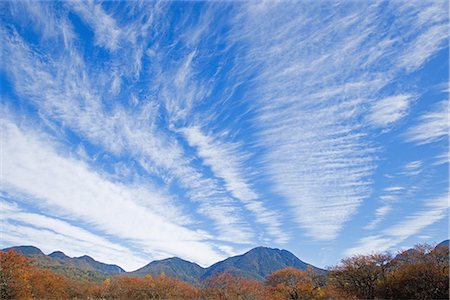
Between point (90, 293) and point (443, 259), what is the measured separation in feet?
179

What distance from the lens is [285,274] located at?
6794cm

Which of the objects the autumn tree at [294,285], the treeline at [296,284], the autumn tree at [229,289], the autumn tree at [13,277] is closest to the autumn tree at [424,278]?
the treeline at [296,284]

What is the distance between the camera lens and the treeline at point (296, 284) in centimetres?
3666

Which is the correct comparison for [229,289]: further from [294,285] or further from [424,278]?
[424,278]

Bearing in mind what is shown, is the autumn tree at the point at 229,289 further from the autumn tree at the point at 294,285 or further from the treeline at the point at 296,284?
the autumn tree at the point at 294,285

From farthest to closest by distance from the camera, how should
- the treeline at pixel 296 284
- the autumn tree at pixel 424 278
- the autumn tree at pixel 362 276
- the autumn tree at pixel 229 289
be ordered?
the autumn tree at pixel 362 276
the autumn tree at pixel 229 289
the autumn tree at pixel 424 278
the treeline at pixel 296 284

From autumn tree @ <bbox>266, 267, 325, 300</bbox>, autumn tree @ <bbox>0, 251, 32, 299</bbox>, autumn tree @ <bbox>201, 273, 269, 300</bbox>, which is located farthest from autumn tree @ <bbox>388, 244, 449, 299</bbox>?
autumn tree @ <bbox>0, 251, 32, 299</bbox>

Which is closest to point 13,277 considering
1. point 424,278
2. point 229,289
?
point 229,289

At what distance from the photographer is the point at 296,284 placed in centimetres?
6044

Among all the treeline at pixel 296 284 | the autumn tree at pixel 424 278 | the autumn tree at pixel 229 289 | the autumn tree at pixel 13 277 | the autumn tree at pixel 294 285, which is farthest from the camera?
the autumn tree at pixel 294 285

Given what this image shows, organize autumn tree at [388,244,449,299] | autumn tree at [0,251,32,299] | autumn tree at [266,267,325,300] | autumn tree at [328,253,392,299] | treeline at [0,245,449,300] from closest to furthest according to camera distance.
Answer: autumn tree at [0,251,32,299]
treeline at [0,245,449,300]
autumn tree at [388,244,449,299]
autumn tree at [328,253,392,299]
autumn tree at [266,267,325,300]

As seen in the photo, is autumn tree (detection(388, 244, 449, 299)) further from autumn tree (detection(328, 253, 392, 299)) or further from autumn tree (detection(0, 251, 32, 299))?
autumn tree (detection(0, 251, 32, 299))

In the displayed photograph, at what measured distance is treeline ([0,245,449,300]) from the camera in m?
36.7

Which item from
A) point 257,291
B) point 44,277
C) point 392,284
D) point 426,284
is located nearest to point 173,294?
point 257,291
